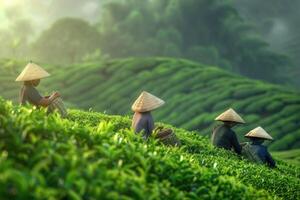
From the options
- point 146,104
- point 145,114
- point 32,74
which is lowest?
point 145,114

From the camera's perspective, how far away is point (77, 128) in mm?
4809

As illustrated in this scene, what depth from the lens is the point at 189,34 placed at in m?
57.4

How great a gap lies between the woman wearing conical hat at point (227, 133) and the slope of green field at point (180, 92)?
59.0ft

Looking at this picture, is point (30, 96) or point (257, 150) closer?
point (30, 96)

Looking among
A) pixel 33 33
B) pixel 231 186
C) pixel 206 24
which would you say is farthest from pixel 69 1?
pixel 231 186

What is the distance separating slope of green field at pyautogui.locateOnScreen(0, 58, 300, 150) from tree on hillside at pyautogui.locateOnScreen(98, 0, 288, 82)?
14977mm

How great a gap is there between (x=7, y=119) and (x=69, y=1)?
3128 inches

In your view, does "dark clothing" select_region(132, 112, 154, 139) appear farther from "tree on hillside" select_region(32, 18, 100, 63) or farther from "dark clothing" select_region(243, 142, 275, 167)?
"tree on hillside" select_region(32, 18, 100, 63)

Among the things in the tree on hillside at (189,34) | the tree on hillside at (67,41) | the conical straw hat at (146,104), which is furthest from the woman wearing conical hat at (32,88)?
the tree on hillside at (189,34)

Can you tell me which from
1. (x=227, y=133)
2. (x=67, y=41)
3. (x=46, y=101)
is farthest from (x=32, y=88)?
(x=67, y=41)

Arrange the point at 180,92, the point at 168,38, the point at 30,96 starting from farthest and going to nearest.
Answer: the point at 168,38
the point at 180,92
the point at 30,96

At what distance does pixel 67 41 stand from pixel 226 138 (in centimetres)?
4391

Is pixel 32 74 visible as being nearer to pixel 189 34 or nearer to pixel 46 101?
pixel 46 101

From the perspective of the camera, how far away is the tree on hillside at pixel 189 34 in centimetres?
5412
